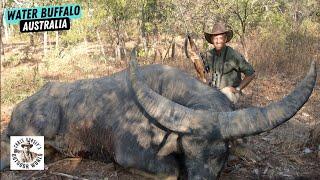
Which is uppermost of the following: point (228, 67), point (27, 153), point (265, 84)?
point (228, 67)

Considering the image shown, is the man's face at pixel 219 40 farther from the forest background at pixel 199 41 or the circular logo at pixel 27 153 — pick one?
the circular logo at pixel 27 153

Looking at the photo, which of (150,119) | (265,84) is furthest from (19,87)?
(150,119)

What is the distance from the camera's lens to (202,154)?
125 inches

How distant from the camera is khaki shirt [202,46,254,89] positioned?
4.97 meters

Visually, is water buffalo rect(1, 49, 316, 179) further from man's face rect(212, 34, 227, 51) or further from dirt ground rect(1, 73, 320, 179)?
man's face rect(212, 34, 227, 51)

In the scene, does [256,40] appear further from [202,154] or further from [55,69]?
[202,154]

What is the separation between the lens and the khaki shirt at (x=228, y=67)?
497 centimetres

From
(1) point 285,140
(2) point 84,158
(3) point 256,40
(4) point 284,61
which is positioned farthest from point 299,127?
(3) point 256,40

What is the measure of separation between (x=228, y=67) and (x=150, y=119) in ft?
5.35

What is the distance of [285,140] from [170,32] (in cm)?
853

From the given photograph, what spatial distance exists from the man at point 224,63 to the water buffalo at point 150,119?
96 cm

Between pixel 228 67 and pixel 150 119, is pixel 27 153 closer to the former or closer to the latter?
pixel 150 119

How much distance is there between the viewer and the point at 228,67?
501 cm

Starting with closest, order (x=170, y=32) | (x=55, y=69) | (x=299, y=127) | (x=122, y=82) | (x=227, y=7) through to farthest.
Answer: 1. (x=122, y=82)
2. (x=299, y=127)
3. (x=227, y=7)
4. (x=55, y=69)
5. (x=170, y=32)
